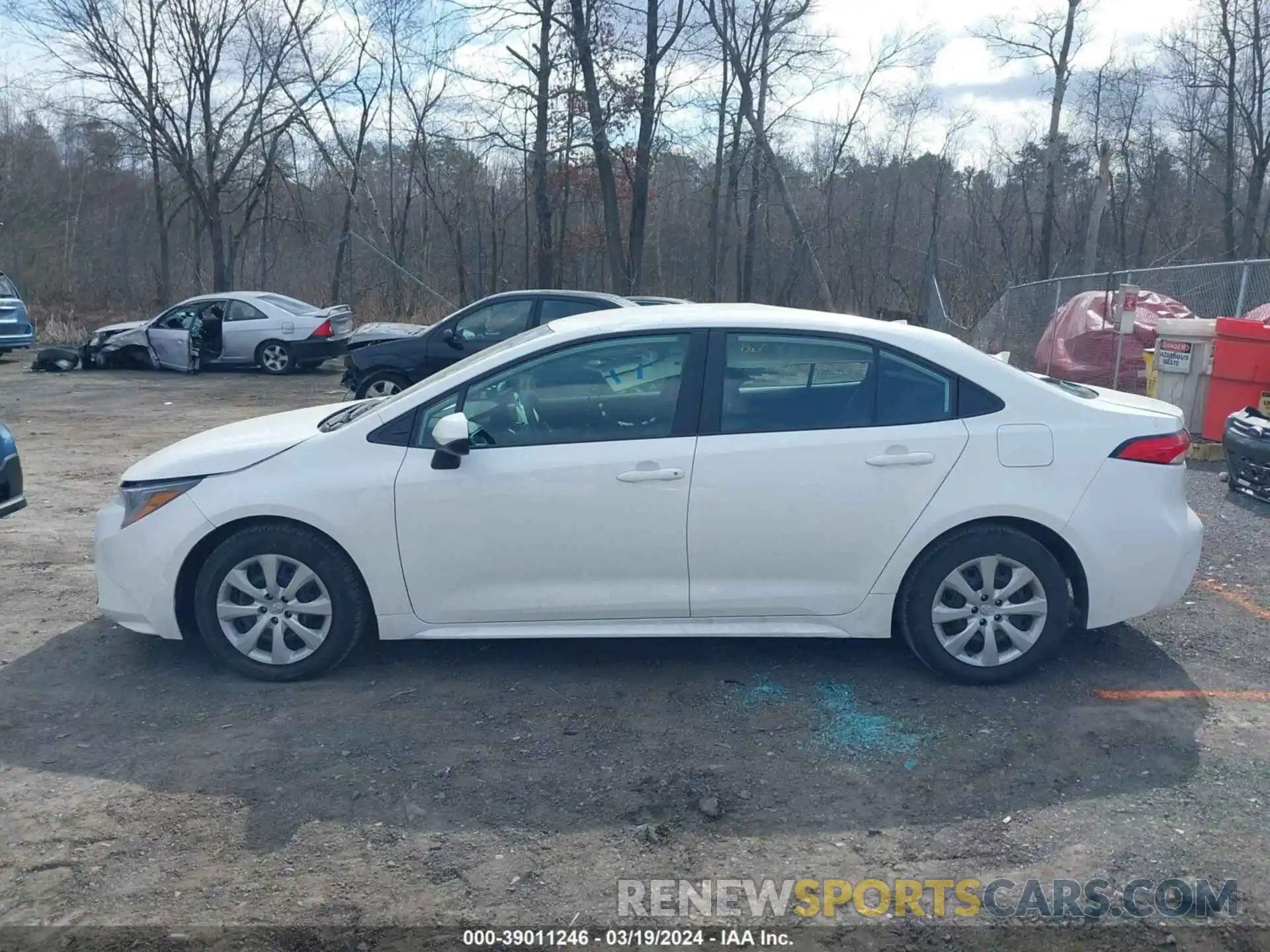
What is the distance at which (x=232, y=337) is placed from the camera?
19.0m

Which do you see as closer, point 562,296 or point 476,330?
point 562,296

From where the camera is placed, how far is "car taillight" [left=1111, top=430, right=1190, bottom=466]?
4609 millimetres

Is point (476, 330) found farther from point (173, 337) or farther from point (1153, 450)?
point (1153, 450)

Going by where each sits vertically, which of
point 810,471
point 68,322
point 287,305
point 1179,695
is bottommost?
point 1179,695

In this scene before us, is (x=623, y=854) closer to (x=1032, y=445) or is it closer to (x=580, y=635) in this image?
(x=580, y=635)

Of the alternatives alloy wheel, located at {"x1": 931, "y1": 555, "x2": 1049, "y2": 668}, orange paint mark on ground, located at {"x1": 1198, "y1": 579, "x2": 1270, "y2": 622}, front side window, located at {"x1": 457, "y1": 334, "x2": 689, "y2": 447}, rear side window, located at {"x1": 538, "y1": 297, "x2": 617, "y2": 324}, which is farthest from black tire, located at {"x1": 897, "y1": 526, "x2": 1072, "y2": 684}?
rear side window, located at {"x1": 538, "y1": 297, "x2": 617, "y2": 324}

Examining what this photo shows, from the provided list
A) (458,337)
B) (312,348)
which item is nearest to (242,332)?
(312,348)

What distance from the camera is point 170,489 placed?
473 cm

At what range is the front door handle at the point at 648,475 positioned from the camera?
14.8 feet

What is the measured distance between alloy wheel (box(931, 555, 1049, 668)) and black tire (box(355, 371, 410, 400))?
387 inches

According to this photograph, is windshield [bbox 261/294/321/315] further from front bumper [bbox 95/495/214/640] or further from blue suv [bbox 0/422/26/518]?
front bumper [bbox 95/495/214/640]

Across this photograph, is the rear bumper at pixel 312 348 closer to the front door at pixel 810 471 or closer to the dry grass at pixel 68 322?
the dry grass at pixel 68 322

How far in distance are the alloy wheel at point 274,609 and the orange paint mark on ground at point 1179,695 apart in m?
3.38

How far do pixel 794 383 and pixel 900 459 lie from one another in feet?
1.84
